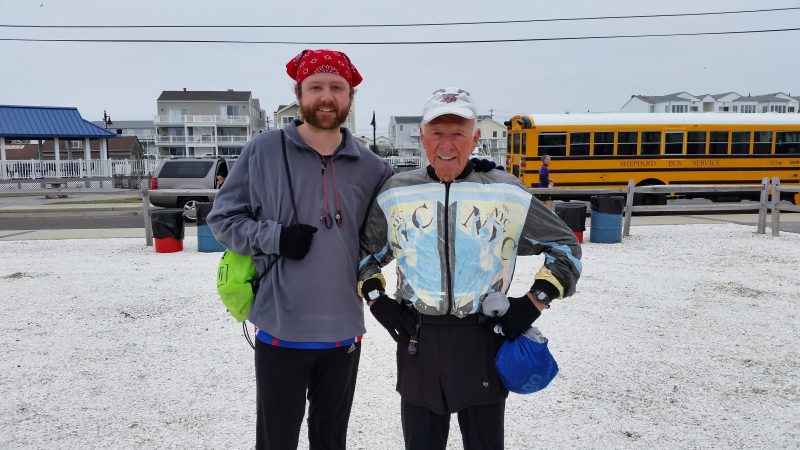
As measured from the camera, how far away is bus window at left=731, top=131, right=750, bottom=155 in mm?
15961

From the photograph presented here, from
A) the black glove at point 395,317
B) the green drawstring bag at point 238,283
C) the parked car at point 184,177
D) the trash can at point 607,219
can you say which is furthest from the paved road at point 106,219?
the black glove at point 395,317

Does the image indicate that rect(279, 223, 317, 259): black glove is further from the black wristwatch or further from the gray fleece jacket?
the black wristwatch

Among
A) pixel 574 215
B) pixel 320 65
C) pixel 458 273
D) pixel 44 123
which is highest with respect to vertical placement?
pixel 44 123

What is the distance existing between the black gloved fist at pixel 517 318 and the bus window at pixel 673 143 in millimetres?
15369

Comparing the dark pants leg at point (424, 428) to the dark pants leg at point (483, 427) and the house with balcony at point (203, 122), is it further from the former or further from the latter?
the house with balcony at point (203, 122)

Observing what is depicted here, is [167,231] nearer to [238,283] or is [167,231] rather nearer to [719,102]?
[238,283]

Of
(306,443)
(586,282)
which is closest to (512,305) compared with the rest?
(306,443)

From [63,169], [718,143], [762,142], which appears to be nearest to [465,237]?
[718,143]

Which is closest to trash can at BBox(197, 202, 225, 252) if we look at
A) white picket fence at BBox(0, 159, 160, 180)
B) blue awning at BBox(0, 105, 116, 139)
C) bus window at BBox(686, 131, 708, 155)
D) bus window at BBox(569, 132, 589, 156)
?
bus window at BBox(569, 132, 589, 156)

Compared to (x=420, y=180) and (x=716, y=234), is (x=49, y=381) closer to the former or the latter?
(x=420, y=180)

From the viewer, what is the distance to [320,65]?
89.4 inches

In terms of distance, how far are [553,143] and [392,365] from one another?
12700 mm

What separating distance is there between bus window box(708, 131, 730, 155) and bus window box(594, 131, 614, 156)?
268 centimetres

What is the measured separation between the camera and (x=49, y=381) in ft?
13.2
